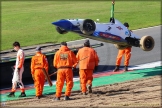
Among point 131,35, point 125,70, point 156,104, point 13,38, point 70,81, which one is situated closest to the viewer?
point 156,104

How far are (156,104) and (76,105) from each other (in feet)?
7.67

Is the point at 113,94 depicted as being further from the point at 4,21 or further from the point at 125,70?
the point at 4,21

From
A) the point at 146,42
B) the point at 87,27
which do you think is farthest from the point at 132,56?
the point at 87,27

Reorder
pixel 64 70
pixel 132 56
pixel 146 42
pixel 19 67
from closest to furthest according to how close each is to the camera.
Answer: pixel 64 70
pixel 19 67
pixel 146 42
pixel 132 56

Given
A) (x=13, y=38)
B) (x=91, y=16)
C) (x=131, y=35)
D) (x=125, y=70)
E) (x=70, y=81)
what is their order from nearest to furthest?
(x=70, y=81)
(x=131, y=35)
(x=125, y=70)
(x=13, y=38)
(x=91, y=16)

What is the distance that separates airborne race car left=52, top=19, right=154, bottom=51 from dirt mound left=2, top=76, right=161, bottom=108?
70.6 inches

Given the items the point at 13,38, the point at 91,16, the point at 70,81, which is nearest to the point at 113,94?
the point at 70,81

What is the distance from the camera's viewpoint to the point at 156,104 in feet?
45.0

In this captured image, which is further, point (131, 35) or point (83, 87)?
point (131, 35)

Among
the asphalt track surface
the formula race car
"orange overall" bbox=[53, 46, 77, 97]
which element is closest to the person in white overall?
the formula race car

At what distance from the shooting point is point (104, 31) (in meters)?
17.8

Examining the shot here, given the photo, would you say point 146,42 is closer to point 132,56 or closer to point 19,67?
point 132,56

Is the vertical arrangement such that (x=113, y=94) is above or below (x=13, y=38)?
below

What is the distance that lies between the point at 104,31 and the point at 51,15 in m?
20.0
